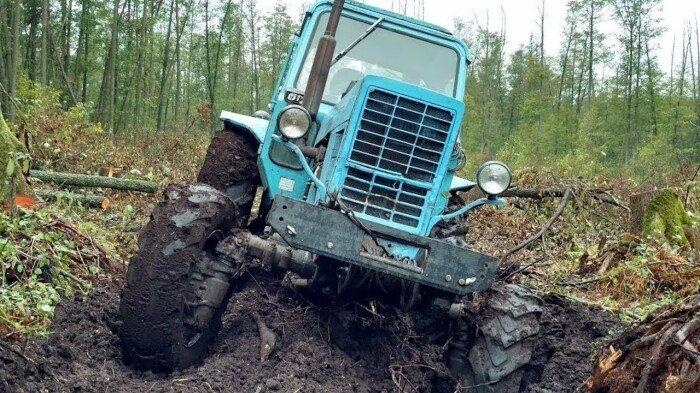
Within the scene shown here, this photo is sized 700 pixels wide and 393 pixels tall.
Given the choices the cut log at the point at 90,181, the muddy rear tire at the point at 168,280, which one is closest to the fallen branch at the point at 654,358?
the muddy rear tire at the point at 168,280

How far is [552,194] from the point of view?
1102cm

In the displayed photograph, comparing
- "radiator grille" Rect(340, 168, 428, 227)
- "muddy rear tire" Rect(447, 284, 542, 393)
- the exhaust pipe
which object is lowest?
"muddy rear tire" Rect(447, 284, 542, 393)

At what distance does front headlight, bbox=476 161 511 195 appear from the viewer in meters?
5.18

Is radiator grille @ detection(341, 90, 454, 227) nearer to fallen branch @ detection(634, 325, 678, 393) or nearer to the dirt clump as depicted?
the dirt clump

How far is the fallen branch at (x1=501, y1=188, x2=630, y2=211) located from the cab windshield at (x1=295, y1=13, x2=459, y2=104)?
13.9 ft

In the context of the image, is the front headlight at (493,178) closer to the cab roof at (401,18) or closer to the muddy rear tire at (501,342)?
the muddy rear tire at (501,342)

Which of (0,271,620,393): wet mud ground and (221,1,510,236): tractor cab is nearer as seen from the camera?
(0,271,620,393): wet mud ground

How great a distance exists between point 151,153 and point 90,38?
56.9ft

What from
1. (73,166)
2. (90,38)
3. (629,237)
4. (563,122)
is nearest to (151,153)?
(73,166)

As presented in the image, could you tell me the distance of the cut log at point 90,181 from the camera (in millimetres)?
9344

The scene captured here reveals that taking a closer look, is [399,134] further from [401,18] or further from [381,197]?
[401,18]

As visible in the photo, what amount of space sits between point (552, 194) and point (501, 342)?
642 centimetres

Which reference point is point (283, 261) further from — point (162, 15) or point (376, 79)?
point (162, 15)

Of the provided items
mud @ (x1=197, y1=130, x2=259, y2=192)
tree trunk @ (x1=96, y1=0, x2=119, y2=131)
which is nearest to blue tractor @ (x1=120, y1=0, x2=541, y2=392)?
mud @ (x1=197, y1=130, x2=259, y2=192)
